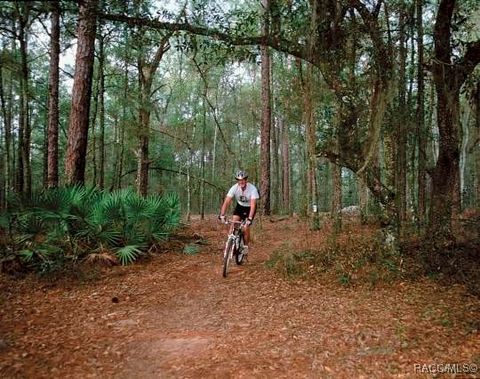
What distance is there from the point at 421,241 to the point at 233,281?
375 cm

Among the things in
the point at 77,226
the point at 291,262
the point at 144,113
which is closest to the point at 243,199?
the point at 291,262

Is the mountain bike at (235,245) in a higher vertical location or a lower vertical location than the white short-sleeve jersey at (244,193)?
lower

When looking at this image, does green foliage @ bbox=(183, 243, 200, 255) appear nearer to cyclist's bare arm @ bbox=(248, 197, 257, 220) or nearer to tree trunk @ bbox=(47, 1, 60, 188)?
cyclist's bare arm @ bbox=(248, 197, 257, 220)

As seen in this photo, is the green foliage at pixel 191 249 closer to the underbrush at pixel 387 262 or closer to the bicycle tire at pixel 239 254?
the bicycle tire at pixel 239 254

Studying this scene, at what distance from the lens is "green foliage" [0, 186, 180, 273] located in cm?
660

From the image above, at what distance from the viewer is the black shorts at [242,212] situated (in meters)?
7.46

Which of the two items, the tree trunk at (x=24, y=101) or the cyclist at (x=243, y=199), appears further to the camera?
the cyclist at (x=243, y=199)

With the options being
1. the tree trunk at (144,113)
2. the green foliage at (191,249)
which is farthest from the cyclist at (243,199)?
the tree trunk at (144,113)

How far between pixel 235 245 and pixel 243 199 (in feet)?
3.10

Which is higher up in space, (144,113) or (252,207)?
(144,113)

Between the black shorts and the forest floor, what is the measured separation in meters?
1.12

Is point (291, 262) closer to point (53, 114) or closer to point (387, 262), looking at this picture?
point (387, 262)

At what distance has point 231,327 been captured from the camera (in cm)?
470

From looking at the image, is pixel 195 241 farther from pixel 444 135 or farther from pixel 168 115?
pixel 168 115
